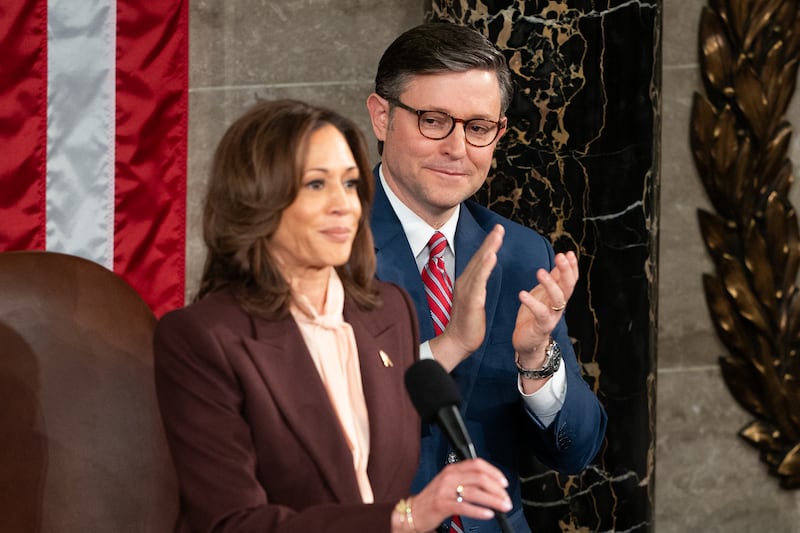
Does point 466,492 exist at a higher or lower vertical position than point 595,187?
lower

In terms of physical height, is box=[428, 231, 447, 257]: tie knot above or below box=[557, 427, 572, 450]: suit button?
above

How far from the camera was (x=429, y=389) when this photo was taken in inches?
→ 54.6

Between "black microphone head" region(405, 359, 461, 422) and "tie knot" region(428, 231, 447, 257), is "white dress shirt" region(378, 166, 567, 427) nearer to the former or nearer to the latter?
"tie knot" region(428, 231, 447, 257)

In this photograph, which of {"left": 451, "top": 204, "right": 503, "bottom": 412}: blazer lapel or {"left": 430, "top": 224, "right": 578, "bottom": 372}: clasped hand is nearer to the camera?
{"left": 430, "top": 224, "right": 578, "bottom": 372}: clasped hand

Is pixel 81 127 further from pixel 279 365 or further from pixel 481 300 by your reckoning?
pixel 279 365

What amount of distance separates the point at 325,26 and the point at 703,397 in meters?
1.63

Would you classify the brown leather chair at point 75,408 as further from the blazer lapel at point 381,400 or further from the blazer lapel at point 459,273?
the blazer lapel at point 381,400

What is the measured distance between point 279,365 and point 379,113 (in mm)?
770

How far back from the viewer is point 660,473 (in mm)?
3822

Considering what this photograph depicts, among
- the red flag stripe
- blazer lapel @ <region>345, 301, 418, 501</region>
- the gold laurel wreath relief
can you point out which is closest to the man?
blazer lapel @ <region>345, 301, 418, 501</region>

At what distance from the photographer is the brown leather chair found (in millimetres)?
2107

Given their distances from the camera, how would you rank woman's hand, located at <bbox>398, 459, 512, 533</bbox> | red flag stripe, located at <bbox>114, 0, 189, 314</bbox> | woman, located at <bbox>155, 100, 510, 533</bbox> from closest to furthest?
woman's hand, located at <bbox>398, 459, 512, 533</bbox> < woman, located at <bbox>155, 100, 510, 533</bbox> < red flag stripe, located at <bbox>114, 0, 189, 314</bbox>

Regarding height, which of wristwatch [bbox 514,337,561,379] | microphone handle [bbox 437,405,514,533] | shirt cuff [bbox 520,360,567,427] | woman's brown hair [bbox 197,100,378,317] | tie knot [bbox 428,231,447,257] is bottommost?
shirt cuff [bbox 520,360,567,427]

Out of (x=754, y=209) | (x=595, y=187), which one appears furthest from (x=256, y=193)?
(x=754, y=209)
